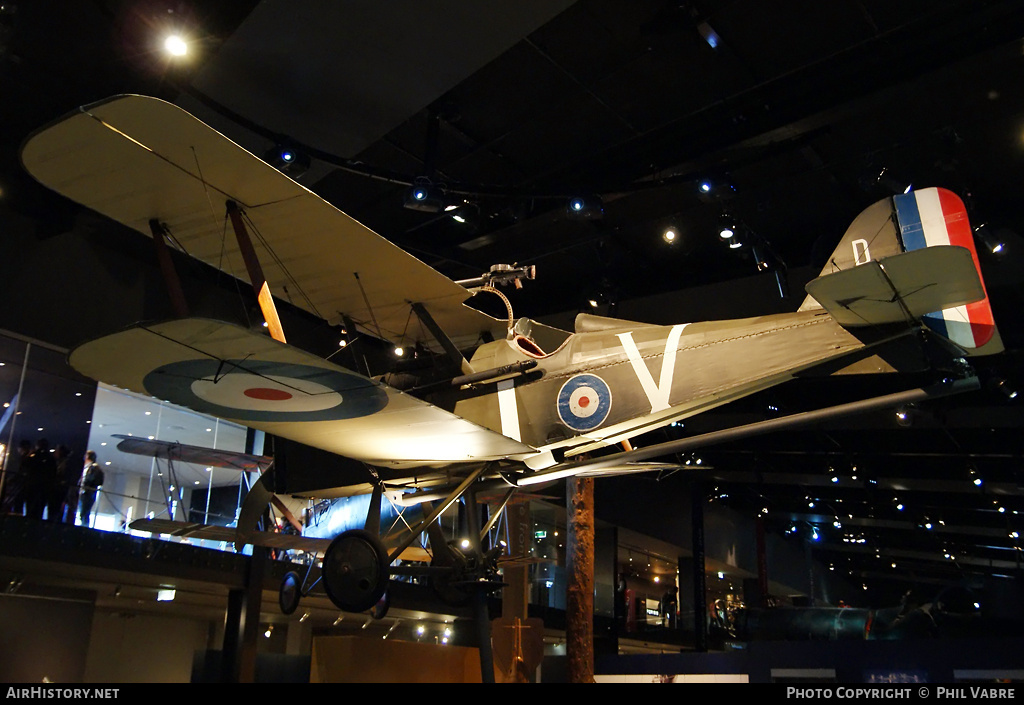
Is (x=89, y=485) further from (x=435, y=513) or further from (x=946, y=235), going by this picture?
(x=946, y=235)

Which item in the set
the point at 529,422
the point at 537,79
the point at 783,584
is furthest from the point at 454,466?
the point at 783,584

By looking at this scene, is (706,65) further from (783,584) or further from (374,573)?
(783,584)

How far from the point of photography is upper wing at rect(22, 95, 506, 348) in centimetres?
414

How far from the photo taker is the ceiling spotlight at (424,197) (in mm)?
7394

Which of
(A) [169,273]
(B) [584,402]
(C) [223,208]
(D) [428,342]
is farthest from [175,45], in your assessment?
(B) [584,402]

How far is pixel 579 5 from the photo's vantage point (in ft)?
20.7

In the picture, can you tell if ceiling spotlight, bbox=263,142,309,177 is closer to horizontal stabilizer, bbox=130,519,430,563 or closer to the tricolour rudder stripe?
horizontal stabilizer, bbox=130,519,430,563

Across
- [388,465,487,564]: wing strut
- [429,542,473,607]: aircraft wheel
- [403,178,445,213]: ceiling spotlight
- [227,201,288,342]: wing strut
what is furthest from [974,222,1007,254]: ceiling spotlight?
[227,201,288,342]: wing strut

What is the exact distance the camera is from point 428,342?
623 cm

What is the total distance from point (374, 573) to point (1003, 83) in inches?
258

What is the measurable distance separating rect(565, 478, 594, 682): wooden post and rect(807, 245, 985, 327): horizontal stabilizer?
556cm

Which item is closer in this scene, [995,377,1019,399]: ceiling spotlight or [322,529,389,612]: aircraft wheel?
[322,529,389,612]: aircraft wheel

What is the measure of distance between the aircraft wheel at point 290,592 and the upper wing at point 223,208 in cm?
380

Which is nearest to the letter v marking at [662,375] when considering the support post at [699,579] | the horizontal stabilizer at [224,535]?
the horizontal stabilizer at [224,535]
